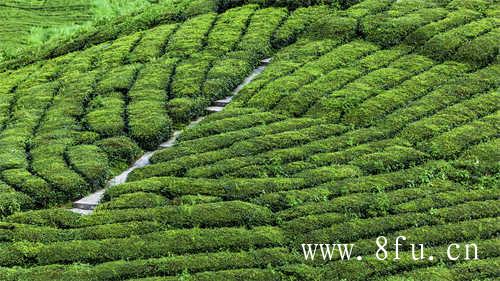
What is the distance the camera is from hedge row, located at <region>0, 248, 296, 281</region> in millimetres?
14219

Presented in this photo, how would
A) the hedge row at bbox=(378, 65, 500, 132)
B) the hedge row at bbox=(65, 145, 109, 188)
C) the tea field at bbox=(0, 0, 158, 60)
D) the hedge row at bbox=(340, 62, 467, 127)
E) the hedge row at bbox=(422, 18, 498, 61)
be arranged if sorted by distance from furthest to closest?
the tea field at bbox=(0, 0, 158, 60), the hedge row at bbox=(422, 18, 498, 61), the hedge row at bbox=(340, 62, 467, 127), the hedge row at bbox=(378, 65, 500, 132), the hedge row at bbox=(65, 145, 109, 188)

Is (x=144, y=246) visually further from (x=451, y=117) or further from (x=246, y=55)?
(x=246, y=55)

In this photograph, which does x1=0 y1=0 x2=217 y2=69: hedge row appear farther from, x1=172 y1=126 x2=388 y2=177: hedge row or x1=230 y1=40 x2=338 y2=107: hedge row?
x1=172 y1=126 x2=388 y2=177: hedge row

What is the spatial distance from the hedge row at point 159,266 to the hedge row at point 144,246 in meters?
0.27

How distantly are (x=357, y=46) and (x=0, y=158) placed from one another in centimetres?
1323

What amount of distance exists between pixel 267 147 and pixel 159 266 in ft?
18.2

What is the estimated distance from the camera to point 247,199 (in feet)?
53.8

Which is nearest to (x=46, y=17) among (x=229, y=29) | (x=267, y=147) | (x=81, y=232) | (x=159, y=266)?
(x=229, y=29)

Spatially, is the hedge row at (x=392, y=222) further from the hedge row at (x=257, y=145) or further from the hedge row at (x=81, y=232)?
the hedge row at (x=81, y=232)

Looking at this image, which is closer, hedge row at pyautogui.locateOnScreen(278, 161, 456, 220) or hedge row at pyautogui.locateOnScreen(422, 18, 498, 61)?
hedge row at pyautogui.locateOnScreen(278, 161, 456, 220)

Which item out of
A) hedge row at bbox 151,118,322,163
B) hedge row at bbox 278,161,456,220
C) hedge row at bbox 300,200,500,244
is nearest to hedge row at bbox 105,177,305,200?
hedge row at bbox 278,161,456,220

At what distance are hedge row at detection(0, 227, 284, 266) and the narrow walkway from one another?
2009 mm

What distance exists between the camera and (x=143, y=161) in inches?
760

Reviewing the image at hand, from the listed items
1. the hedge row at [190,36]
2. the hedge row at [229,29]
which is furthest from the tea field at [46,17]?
the hedge row at [229,29]
